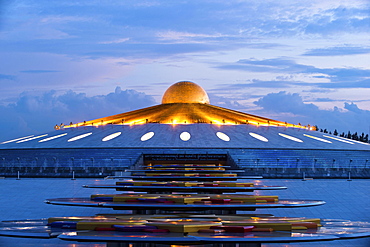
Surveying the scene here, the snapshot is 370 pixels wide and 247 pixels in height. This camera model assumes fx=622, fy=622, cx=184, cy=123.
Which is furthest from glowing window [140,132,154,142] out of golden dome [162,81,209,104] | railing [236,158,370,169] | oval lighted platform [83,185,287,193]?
oval lighted platform [83,185,287,193]

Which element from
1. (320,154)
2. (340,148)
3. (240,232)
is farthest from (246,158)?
(240,232)

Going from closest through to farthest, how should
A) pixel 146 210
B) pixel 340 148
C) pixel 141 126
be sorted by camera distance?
pixel 146 210, pixel 340 148, pixel 141 126

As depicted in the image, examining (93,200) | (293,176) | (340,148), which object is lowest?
(93,200)

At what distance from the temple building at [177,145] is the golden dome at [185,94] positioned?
2.24 m

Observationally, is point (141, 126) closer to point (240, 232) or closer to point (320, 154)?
point (320, 154)

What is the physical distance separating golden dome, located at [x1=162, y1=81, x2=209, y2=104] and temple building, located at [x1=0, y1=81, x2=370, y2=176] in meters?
2.24

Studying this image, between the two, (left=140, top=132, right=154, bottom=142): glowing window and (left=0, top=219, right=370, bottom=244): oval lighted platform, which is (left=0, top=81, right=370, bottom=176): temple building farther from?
(left=0, top=219, right=370, bottom=244): oval lighted platform

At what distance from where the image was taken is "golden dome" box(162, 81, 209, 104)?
56281 millimetres

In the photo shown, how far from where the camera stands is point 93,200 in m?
15.8

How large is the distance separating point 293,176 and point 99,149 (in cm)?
1380

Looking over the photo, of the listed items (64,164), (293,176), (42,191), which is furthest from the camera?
(64,164)

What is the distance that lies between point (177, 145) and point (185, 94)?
15.1 metres

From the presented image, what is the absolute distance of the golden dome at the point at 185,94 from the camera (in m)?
56.3

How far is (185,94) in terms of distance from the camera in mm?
56344
